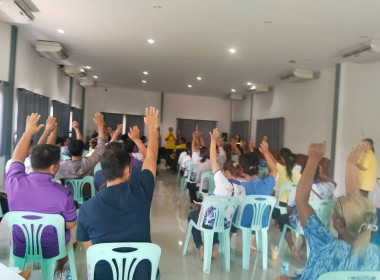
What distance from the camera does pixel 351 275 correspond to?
4.93 ft

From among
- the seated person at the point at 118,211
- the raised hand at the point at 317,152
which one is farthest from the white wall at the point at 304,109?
the seated person at the point at 118,211

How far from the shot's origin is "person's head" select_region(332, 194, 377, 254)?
4.82 ft

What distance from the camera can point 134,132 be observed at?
2826 mm

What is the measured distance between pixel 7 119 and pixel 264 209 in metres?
5.30

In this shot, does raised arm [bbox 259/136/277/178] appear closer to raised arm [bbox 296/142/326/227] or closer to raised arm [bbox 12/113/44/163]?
raised arm [bbox 296/142/326/227]

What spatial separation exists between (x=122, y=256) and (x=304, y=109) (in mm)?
8378

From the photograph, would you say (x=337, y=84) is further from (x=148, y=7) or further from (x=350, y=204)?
(x=350, y=204)

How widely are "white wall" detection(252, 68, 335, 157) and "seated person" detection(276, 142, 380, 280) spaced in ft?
21.9

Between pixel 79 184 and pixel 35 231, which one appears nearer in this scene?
pixel 35 231

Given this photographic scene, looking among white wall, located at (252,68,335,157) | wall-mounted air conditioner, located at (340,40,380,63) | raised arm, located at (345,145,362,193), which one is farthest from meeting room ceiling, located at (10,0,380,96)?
raised arm, located at (345,145,362,193)

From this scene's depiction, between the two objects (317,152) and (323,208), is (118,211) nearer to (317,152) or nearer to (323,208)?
(317,152)

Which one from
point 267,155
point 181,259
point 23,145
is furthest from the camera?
point 267,155

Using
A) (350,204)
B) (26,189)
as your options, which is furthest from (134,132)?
(350,204)

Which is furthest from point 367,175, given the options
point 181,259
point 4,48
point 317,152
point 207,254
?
point 4,48
